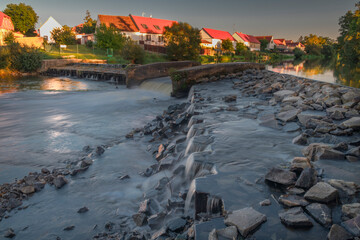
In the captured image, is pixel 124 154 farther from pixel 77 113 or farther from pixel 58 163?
pixel 77 113

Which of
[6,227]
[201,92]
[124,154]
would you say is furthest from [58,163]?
[201,92]

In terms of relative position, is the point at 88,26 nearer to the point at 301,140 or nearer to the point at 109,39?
the point at 109,39

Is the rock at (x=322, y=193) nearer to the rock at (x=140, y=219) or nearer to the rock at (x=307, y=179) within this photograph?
the rock at (x=307, y=179)

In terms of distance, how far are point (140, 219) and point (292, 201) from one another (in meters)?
2.02

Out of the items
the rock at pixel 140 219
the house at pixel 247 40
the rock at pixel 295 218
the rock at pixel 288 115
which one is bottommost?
the rock at pixel 140 219

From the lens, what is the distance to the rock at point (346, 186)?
3047 millimetres

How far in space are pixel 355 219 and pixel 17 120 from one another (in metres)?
12.2

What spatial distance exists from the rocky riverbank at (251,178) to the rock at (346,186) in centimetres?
1

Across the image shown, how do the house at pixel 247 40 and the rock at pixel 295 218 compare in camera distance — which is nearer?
the rock at pixel 295 218

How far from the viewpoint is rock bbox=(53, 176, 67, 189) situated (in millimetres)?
4996

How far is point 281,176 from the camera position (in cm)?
345

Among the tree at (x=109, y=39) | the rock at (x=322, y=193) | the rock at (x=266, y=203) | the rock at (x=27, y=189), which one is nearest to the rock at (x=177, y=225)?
the rock at (x=266, y=203)

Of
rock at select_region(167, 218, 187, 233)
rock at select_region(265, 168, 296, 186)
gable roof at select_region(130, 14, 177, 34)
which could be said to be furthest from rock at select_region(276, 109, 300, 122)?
gable roof at select_region(130, 14, 177, 34)

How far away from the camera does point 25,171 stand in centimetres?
588
